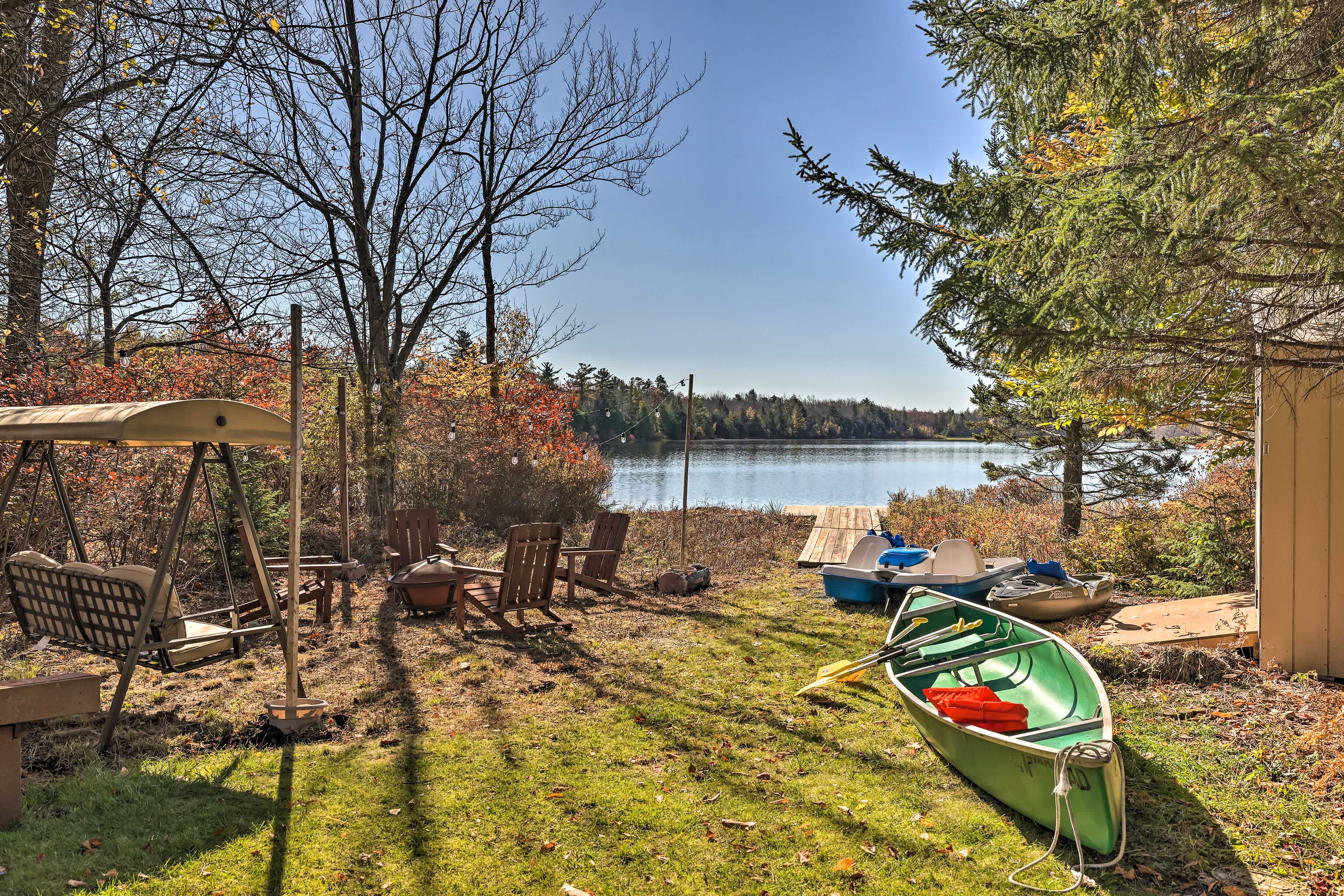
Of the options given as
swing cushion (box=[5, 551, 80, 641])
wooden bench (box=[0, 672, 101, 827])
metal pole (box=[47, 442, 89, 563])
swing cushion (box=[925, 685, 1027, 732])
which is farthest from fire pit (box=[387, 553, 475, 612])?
swing cushion (box=[925, 685, 1027, 732])

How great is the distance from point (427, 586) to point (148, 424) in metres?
3.58

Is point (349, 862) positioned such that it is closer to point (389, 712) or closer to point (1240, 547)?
point (389, 712)

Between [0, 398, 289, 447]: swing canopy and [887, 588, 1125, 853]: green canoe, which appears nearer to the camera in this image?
[887, 588, 1125, 853]: green canoe

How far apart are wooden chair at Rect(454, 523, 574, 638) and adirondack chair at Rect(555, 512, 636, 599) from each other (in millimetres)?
1053

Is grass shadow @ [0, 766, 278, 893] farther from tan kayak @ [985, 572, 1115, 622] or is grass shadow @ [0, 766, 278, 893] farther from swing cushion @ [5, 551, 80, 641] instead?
tan kayak @ [985, 572, 1115, 622]

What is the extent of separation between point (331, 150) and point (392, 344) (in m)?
3.38

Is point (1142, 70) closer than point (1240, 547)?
Yes

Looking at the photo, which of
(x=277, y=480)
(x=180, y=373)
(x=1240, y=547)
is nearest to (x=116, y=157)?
(x=180, y=373)

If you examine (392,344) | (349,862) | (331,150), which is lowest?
(349,862)

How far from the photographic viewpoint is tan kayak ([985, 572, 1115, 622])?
664 centimetres

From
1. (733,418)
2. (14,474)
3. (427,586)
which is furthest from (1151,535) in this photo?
(733,418)

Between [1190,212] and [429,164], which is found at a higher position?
[429,164]

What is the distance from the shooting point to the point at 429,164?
1351cm

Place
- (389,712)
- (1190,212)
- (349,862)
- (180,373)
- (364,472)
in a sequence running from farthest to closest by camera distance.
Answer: (364,472) → (180,373) → (389,712) → (1190,212) → (349,862)
